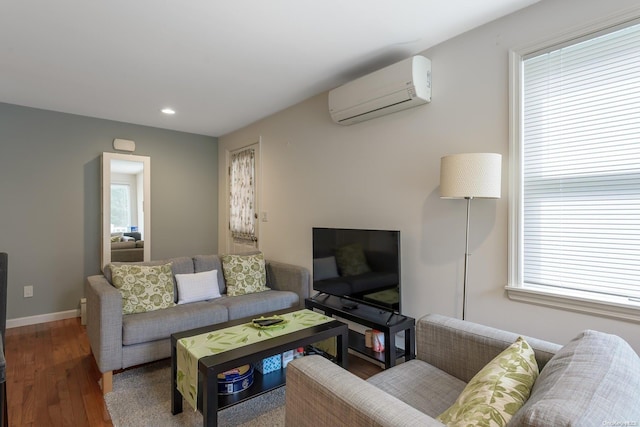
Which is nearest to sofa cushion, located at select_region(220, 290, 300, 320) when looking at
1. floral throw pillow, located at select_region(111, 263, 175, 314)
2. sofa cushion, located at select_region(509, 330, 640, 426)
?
floral throw pillow, located at select_region(111, 263, 175, 314)

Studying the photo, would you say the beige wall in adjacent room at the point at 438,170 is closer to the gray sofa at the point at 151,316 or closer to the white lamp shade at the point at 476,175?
the white lamp shade at the point at 476,175

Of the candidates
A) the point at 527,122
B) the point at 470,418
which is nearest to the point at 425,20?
→ the point at 527,122

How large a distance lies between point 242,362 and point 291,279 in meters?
1.63

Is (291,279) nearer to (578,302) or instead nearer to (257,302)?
(257,302)

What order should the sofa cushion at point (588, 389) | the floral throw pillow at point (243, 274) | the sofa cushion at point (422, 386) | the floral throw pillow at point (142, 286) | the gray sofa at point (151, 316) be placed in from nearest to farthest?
the sofa cushion at point (588, 389), the sofa cushion at point (422, 386), the gray sofa at point (151, 316), the floral throw pillow at point (142, 286), the floral throw pillow at point (243, 274)

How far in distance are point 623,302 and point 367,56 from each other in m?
2.19

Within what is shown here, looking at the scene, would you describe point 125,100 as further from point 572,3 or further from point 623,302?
point 623,302

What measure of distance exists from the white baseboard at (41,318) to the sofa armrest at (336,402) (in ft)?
12.6

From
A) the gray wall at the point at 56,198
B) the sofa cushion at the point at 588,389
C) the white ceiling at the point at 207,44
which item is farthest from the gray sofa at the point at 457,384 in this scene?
the gray wall at the point at 56,198

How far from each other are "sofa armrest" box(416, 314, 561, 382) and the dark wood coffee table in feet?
2.18

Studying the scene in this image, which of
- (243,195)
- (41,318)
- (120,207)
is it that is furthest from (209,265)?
(41,318)

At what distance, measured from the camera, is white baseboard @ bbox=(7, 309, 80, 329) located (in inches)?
144

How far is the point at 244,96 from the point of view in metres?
3.38

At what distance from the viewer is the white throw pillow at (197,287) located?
120 inches
